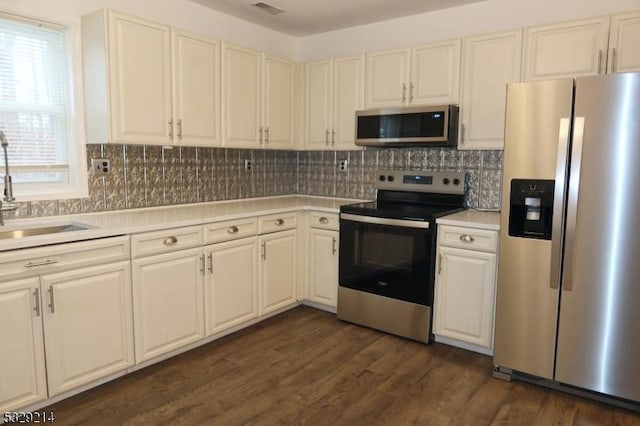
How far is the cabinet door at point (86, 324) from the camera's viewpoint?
2.19 m

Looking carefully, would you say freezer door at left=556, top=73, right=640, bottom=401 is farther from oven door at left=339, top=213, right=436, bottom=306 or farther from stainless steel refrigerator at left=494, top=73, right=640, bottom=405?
oven door at left=339, top=213, right=436, bottom=306

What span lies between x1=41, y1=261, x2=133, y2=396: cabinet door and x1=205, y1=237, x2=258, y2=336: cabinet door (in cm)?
58

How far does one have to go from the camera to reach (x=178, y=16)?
3275 mm

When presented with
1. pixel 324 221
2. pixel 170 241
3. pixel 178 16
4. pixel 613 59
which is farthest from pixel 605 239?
pixel 178 16

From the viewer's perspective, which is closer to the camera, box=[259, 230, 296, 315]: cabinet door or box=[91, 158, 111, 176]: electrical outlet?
box=[91, 158, 111, 176]: electrical outlet

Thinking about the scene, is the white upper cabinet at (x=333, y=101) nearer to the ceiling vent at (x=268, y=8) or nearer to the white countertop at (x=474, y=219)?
the ceiling vent at (x=268, y=8)

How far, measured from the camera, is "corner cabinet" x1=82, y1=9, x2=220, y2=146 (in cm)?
263

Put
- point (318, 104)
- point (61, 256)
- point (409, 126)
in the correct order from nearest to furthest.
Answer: point (61, 256), point (409, 126), point (318, 104)

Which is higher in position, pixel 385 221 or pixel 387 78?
pixel 387 78

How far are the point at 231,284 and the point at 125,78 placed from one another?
1.49 meters

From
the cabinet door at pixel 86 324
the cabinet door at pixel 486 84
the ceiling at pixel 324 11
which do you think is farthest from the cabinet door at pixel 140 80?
the cabinet door at pixel 486 84

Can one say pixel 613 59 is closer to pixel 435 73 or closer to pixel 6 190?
pixel 435 73

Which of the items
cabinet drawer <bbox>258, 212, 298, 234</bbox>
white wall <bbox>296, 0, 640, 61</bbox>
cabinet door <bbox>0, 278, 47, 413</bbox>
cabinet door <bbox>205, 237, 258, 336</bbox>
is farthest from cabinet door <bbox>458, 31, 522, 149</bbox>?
cabinet door <bbox>0, 278, 47, 413</bbox>

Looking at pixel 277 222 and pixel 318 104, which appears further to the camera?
pixel 318 104
